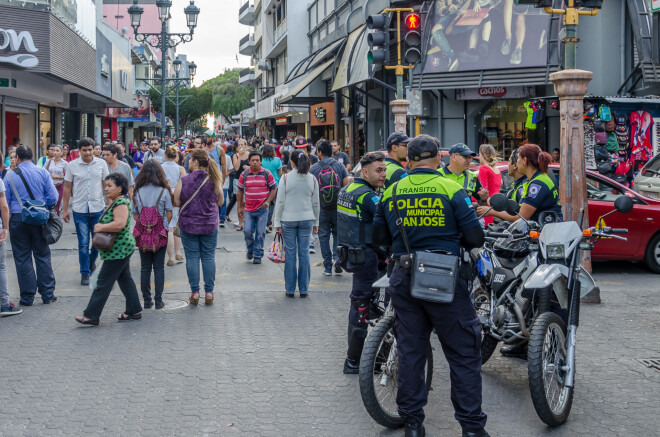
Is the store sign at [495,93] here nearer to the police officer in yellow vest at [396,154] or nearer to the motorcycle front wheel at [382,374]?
the police officer in yellow vest at [396,154]

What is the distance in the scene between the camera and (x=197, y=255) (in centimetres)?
912

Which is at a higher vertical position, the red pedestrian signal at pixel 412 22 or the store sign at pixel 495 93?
the red pedestrian signal at pixel 412 22

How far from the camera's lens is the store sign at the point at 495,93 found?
18.8 metres

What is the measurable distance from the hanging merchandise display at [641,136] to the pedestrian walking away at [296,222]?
333 inches

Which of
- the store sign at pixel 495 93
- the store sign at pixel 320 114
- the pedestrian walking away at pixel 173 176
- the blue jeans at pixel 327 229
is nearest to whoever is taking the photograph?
the blue jeans at pixel 327 229

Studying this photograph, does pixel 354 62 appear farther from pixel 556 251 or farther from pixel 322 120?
pixel 556 251

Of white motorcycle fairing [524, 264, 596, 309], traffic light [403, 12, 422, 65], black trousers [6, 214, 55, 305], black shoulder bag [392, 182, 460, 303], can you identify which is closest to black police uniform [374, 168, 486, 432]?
black shoulder bag [392, 182, 460, 303]

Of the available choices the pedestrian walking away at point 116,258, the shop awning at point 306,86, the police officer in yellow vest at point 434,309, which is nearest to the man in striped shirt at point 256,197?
the pedestrian walking away at point 116,258

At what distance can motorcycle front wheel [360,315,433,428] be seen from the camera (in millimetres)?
5008

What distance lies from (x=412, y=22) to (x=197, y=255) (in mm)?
6586

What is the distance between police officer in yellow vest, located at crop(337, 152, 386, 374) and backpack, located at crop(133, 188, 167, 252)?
9.09 feet

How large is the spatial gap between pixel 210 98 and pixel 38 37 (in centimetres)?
8474

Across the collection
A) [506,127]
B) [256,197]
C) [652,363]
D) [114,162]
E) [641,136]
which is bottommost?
[652,363]

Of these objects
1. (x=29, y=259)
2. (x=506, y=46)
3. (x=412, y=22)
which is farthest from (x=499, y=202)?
(x=506, y=46)
